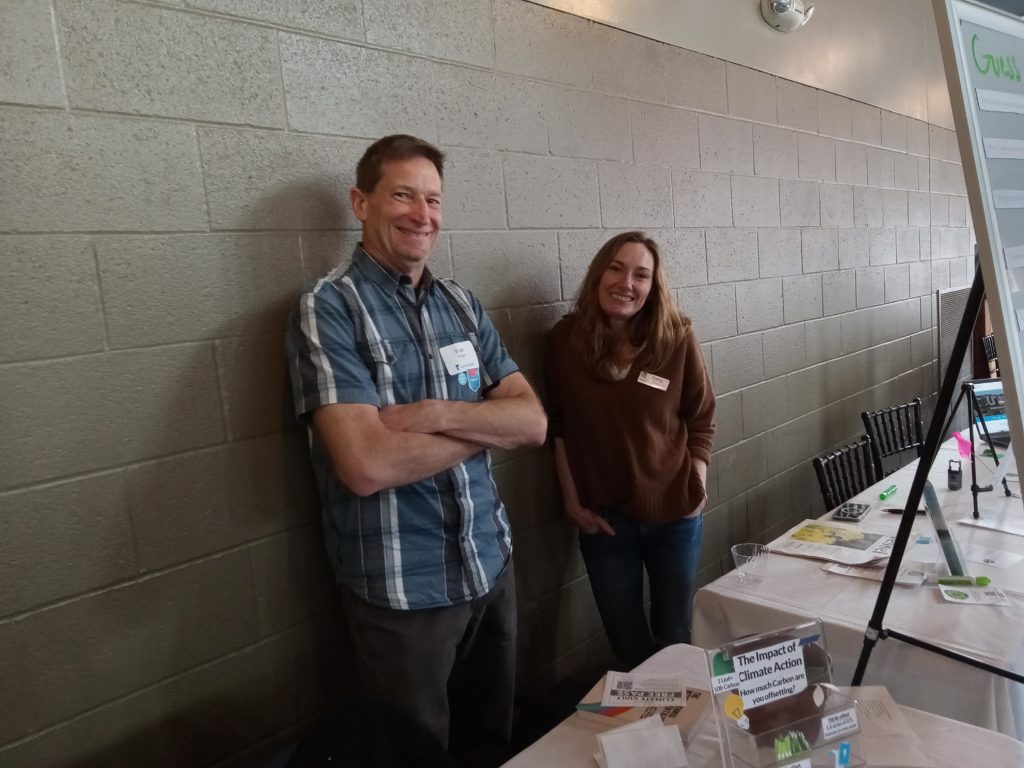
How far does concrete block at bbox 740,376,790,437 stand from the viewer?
121 inches

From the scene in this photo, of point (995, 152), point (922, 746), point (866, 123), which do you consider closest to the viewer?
point (995, 152)

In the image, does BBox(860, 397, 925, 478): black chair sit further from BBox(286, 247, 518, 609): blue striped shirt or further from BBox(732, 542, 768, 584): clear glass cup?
BBox(286, 247, 518, 609): blue striped shirt

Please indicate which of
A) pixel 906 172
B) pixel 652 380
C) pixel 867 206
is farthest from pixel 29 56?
pixel 906 172

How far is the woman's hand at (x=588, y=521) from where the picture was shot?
7.09 feet

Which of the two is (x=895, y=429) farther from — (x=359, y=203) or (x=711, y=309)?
(x=359, y=203)

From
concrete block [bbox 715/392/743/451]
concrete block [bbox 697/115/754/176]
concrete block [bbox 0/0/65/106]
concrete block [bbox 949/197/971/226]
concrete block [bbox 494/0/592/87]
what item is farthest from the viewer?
concrete block [bbox 949/197/971/226]

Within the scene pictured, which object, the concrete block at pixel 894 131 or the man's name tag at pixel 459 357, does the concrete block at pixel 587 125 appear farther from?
the concrete block at pixel 894 131

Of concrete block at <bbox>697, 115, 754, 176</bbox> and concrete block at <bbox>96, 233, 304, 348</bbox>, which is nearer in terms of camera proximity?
concrete block at <bbox>96, 233, 304, 348</bbox>

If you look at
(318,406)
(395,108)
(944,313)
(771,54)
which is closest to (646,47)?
(771,54)

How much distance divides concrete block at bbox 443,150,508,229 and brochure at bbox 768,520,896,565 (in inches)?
49.6

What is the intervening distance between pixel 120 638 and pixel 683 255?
7.41 feet

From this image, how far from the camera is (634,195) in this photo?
249cm

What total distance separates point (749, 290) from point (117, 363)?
8.42 feet

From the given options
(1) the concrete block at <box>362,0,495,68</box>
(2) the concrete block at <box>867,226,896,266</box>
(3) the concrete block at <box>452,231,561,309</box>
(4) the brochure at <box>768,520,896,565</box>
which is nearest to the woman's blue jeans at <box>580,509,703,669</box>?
(4) the brochure at <box>768,520,896,565</box>
